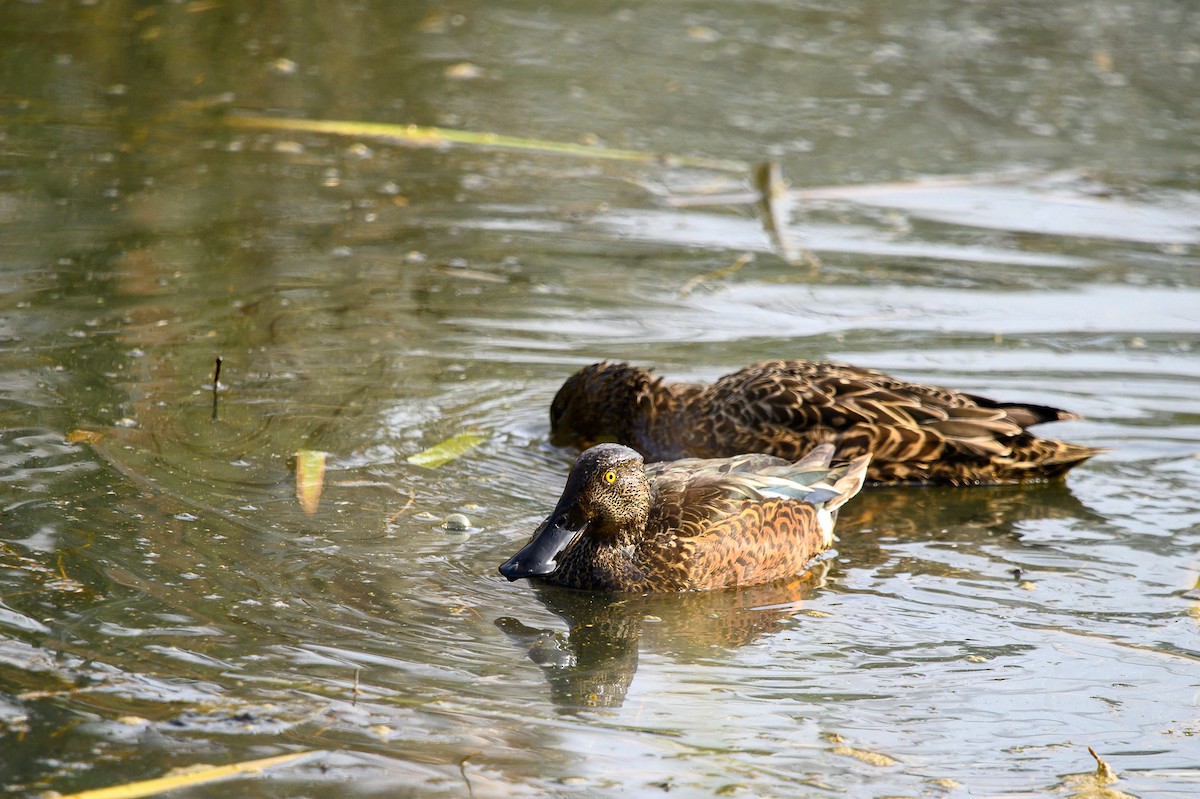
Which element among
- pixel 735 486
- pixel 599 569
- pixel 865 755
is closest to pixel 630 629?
pixel 599 569

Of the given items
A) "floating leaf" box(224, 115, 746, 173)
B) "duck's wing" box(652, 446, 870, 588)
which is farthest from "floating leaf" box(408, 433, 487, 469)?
"floating leaf" box(224, 115, 746, 173)

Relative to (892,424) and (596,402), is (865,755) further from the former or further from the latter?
(596,402)

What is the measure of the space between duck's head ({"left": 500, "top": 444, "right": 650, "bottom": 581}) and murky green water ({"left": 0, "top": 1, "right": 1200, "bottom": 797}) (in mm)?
201

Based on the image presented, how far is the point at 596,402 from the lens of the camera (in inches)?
294

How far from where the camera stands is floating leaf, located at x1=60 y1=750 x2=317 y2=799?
393cm

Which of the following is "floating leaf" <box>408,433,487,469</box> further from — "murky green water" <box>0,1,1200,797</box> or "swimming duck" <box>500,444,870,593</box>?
"swimming duck" <box>500,444,870,593</box>

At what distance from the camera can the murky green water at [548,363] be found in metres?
4.54

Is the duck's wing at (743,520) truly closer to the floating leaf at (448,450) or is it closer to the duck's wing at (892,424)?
the duck's wing at (892,424)

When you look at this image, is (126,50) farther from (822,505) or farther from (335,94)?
(822,505)

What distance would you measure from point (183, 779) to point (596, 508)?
220cm

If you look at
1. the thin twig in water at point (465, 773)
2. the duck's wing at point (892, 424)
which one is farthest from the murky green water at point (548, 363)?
the duck's wing at point (892, 424)

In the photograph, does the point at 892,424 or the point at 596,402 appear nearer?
the point at 892,424

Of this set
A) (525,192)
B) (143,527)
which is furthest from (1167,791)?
(525,192)

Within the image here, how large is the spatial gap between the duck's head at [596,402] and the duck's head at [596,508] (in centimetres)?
142
